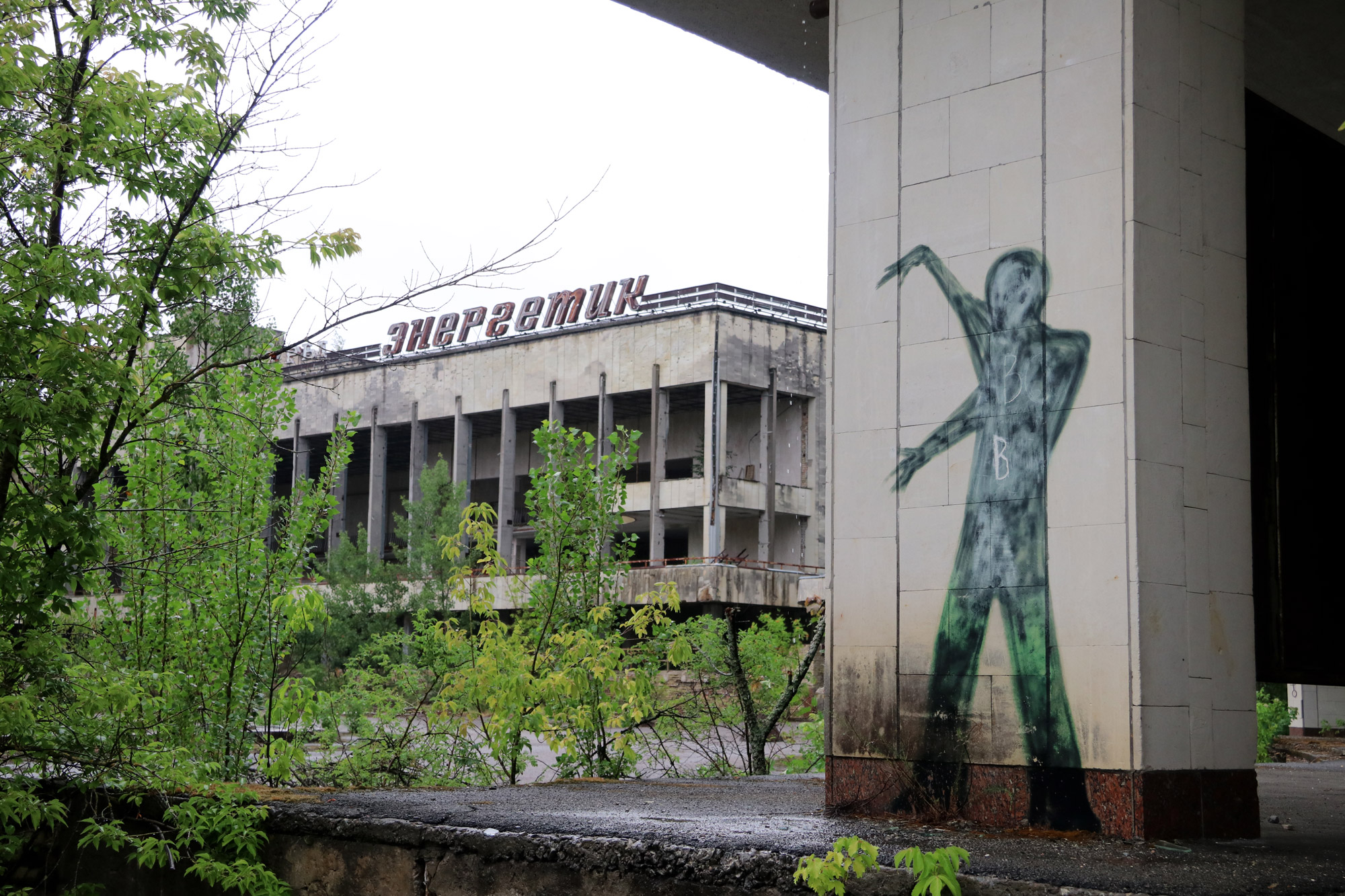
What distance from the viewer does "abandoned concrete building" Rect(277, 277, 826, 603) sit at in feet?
136

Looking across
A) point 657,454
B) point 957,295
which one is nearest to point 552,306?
point 657,454

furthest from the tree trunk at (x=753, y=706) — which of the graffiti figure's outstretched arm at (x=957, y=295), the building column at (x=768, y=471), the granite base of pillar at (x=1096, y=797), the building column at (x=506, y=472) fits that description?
the building column at (x=506, y=472)

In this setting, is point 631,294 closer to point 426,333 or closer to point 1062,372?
point 426,333

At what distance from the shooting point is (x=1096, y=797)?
4.87 meters

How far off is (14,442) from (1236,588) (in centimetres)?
546

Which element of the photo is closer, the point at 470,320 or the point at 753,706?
the point at 753,706

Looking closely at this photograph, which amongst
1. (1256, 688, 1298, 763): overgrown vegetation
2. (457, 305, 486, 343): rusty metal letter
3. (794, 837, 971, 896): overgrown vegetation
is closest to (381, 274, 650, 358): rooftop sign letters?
(457, 305, 486, 343): rusty metal letter

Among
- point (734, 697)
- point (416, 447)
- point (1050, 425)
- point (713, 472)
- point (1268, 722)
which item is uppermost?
point (416, 447)

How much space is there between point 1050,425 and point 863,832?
6.37 feet

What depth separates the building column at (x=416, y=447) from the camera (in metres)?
47.5

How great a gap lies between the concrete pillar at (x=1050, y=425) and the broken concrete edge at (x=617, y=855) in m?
1.39

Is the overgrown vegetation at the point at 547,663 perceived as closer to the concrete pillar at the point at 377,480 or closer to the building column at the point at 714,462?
the building column at the point at 714,462

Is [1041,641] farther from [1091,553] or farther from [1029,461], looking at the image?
[1029,461]

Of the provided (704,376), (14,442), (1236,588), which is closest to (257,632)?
(14,442)
